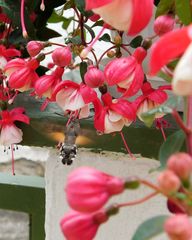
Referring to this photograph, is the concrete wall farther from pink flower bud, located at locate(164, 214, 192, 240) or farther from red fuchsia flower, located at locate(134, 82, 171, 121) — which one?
pink flower bud, located at locate(164, 214, 192, 240)

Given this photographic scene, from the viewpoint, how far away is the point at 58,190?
837 mm

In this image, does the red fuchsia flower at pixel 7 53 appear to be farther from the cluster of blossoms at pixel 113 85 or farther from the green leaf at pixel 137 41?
the green leaf at pixel 137 41

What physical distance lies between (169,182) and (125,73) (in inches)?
8.2

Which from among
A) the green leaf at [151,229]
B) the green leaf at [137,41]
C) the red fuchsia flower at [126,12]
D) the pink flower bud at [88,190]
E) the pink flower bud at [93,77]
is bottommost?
the green leaf at [151,229]

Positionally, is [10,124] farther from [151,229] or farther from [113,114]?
[151,229]

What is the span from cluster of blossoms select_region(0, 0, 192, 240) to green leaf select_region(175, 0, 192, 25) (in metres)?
0.02

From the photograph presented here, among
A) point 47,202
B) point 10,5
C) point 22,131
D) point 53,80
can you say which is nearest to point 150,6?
point 53,80

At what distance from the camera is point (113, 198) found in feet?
2.52

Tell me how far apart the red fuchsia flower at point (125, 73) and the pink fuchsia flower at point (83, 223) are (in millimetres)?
188

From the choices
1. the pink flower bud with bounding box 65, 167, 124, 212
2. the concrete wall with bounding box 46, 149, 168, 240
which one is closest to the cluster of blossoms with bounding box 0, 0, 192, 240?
the pink flower bud with bounding box 65, 167, 124, 212

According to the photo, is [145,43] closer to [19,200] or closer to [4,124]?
[4,124]

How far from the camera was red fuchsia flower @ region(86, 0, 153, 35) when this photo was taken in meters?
0.32

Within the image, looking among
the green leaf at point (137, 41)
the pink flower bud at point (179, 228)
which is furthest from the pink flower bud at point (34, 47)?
the pink flower bud at point (179, 228)

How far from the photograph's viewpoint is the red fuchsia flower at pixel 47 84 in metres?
0.55
